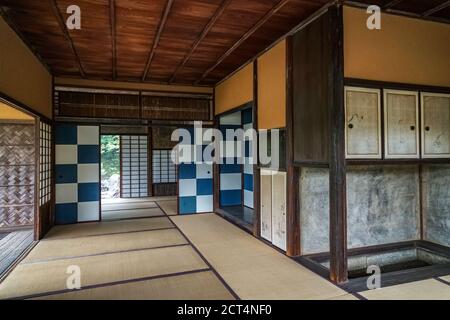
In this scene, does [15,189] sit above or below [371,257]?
above

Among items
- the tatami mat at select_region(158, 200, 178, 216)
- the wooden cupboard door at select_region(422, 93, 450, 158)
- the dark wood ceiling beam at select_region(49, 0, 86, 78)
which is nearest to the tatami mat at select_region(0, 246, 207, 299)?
the tatami mat at select_region(158, 200, 178, 216)

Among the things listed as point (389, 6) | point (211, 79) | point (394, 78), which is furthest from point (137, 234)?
point (389, 6)

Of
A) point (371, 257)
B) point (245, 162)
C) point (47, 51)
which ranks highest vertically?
point (47, 51)

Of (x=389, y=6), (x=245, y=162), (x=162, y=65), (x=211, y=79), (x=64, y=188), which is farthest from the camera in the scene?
(x=245, y=162)

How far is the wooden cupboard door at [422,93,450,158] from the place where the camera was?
3.29 m

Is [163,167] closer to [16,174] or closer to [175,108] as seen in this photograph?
[175,108]

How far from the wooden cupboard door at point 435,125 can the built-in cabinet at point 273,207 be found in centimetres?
165

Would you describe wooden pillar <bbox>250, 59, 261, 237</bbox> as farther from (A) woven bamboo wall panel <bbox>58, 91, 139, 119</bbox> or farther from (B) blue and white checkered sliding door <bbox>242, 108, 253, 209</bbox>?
(A) woven bamboo wall panel <bbox>58, 91, 139, 119</bbox>

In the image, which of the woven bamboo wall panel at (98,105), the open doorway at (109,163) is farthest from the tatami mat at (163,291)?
the open doorway at (109,163)

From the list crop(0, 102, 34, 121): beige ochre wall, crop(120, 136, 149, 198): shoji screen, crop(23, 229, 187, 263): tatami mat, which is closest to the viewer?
crop(23, 229, 187, 263): tatami mat

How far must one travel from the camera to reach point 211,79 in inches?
235

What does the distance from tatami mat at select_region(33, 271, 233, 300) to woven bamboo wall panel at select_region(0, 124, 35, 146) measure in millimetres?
3706
